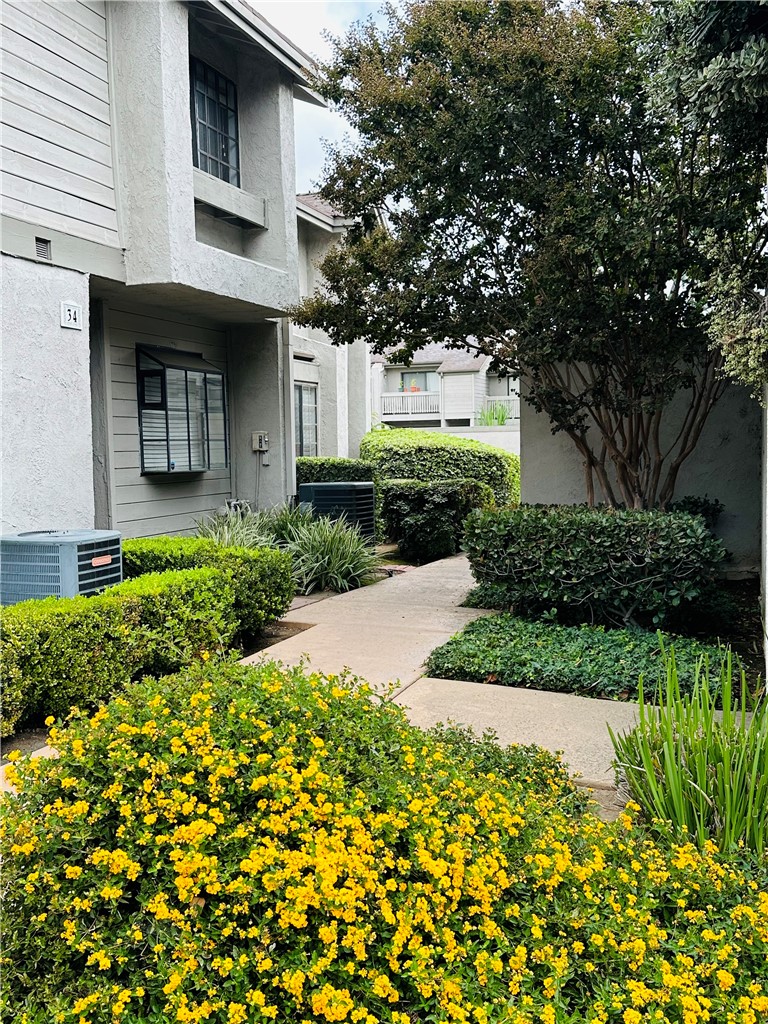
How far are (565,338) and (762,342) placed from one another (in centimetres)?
317

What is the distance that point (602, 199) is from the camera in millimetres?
6488

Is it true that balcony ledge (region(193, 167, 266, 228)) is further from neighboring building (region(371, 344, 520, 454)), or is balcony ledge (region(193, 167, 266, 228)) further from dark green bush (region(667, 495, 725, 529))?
neighboring building (region(371, 344, 520, 454))

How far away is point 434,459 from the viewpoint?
51.1 ft

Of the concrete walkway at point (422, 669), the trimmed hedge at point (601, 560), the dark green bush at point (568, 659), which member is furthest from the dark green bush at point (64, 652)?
the trimmed hedge at point (601, 560)

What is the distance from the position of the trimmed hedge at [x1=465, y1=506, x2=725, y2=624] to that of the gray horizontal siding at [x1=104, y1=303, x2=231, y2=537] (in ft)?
12.3

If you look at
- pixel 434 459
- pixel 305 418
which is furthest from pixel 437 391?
pixel 305 418

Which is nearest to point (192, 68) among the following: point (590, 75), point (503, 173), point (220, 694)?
point (503, 173)

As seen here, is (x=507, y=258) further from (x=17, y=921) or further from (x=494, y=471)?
(x=494, y=471)

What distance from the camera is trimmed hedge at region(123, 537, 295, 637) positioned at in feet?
20.5

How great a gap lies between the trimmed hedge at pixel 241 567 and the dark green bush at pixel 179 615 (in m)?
0.24

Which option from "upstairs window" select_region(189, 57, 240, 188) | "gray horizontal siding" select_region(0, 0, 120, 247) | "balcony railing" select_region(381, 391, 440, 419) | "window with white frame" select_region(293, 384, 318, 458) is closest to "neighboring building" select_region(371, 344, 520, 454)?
"balcony railing" select_region(381, 391, 440, 419)

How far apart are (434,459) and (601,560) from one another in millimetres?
9453

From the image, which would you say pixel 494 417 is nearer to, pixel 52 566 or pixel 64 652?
pixel 52 566

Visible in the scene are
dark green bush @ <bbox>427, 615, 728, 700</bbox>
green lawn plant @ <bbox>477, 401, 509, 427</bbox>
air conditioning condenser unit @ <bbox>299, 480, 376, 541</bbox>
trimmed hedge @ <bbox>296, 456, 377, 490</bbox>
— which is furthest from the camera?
green lawn plant @ <bbox>477, 401, 509, 427</bbox>
